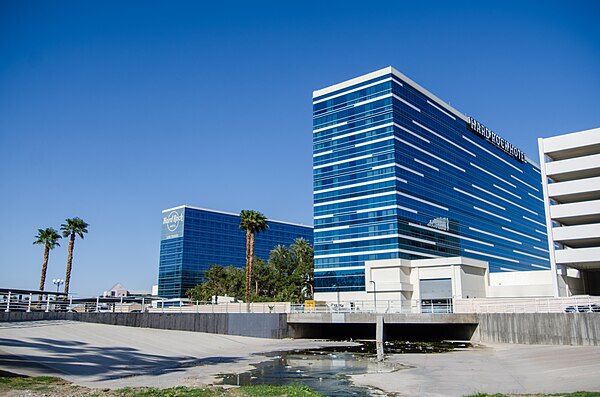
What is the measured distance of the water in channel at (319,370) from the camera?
20.1 meters

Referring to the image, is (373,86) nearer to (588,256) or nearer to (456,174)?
(456,174)

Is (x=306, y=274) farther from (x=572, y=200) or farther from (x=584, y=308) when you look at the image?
(x=584, y=308)

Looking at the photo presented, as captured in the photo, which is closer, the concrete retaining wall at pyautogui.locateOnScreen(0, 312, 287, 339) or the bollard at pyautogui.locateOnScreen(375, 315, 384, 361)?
the bollard at pyautogui.locateOnScreen(375, 315, 384, 361)

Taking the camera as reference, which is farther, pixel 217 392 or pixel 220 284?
pixel 220 284

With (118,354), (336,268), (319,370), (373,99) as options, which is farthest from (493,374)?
(373,99)

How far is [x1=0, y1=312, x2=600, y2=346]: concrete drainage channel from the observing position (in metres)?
37.1

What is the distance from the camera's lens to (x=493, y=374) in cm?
2339

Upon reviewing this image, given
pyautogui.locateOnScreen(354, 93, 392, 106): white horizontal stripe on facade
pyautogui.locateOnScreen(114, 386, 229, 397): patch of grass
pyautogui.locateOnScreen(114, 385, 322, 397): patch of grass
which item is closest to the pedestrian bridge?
pyautogui.locateOnScreen(114, 385, 322, 397): patch of grass

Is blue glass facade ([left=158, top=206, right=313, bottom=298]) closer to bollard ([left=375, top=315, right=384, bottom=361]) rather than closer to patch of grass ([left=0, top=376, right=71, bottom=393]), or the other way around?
bollard ([left=375, top=315, right=384, bottom=361])

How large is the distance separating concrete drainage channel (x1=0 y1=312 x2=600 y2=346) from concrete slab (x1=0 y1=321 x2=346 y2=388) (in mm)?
3960

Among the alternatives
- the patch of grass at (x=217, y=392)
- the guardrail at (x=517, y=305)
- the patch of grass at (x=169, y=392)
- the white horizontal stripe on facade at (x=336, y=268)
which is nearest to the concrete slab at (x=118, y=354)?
the patch of grass at (x=169, y=392)

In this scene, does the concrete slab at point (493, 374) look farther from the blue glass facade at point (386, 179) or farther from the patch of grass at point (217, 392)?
the blue glass facade at point (386, 179)

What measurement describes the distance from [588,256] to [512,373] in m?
41.6

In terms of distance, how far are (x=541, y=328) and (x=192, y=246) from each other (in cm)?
13939
